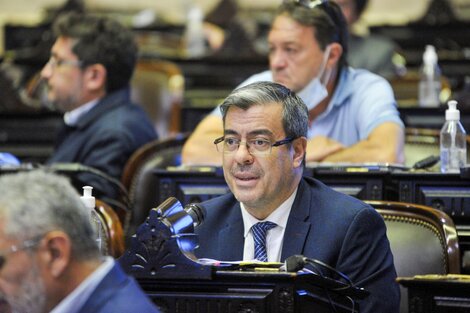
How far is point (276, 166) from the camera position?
4.02 m

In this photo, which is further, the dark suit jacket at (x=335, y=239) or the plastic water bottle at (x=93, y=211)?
the plastic water bottle at (x=93, y=211)

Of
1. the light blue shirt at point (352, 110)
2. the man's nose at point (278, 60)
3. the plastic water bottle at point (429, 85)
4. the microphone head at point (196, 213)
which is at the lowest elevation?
the microphone head at point (196, 213)

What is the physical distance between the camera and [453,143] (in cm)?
504

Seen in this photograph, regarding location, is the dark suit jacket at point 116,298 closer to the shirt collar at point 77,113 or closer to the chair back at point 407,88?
the shirt collar at point 77,113

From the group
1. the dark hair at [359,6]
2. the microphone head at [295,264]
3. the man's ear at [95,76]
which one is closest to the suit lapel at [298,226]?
the microphone head at [295,264]

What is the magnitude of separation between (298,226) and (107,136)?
239 centimetres

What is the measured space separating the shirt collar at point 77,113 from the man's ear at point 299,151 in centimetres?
246

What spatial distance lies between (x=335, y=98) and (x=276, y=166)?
Result: 5.44ft

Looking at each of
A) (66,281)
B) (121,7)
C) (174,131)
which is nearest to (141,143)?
(174,131)

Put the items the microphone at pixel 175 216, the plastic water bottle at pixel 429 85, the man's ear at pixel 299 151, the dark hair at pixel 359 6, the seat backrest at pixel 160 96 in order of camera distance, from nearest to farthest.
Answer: the microphone at pixel 175 216
the man's ear at pixel 299 151
the plastic water bottle at pixel 429 85
the dark hair at pixel 359 6
the seat backrest at pixel 160 96

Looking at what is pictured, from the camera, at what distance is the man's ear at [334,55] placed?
5715mm

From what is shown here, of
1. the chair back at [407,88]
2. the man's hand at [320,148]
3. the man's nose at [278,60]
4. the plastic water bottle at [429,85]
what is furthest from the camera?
the chair back at [407,88]

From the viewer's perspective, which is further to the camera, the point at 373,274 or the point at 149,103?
the point at 149,103

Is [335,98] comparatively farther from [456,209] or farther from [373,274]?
[373,274]
